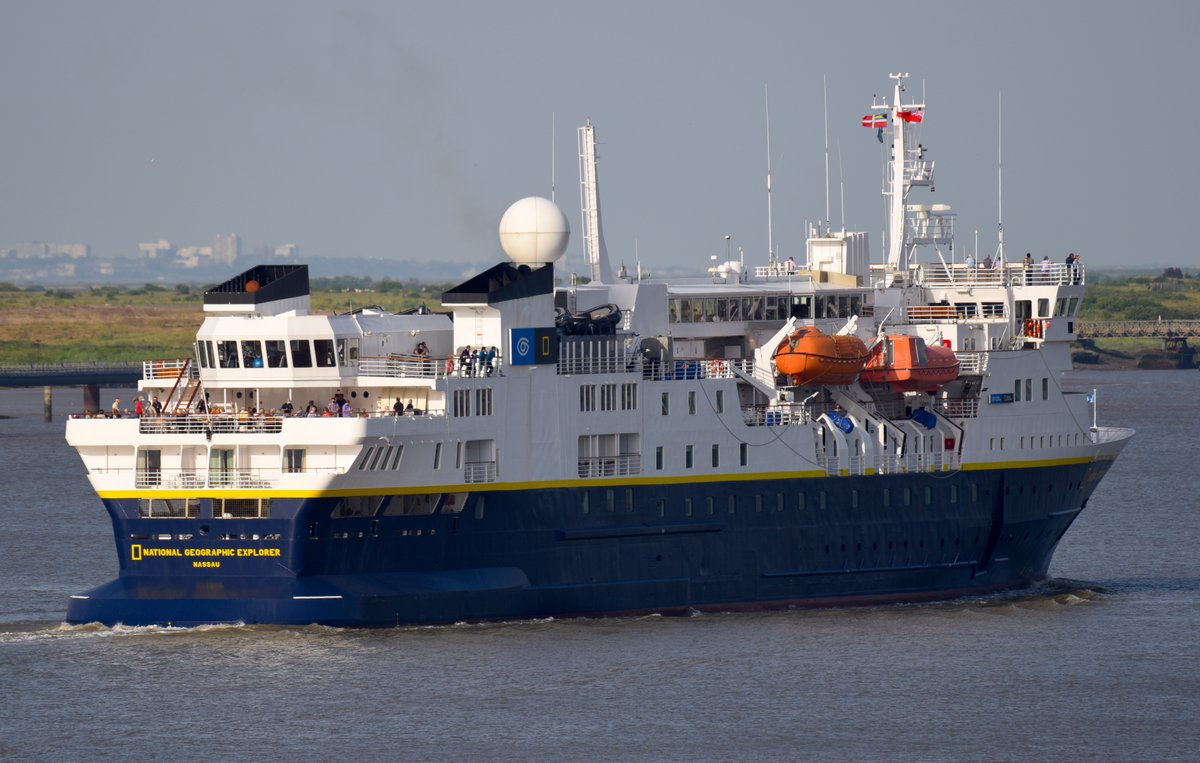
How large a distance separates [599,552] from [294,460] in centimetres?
690

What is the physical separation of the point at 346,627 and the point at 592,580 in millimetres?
5572

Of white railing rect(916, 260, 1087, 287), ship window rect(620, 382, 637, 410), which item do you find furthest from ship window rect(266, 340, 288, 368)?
white railing rect(916, 260, 1087, 287)

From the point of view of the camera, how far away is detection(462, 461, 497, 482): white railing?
4156 cm

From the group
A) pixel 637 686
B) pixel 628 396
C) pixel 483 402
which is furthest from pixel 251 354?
pixel 637 686

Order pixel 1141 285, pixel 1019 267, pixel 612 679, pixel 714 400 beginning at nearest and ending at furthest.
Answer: pixel 612 679, pixel 714 400, pixel 1019 267, pixel 1141 285

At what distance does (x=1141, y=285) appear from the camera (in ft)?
652

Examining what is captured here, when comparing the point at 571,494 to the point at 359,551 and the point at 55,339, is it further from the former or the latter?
the point at 55,339

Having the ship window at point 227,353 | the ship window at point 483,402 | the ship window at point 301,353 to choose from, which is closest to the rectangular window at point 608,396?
the ship window at point 483,402

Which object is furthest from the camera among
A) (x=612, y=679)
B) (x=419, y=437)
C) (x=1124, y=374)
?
(x=1124, y=374)

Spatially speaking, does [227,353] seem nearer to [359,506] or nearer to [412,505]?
[359,506]

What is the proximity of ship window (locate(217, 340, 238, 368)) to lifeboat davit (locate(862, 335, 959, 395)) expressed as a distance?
46.9ft

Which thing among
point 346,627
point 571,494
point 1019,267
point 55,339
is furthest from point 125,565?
point 55,339

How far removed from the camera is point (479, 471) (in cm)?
4178

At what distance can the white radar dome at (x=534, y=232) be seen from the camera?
4434 centimetres
